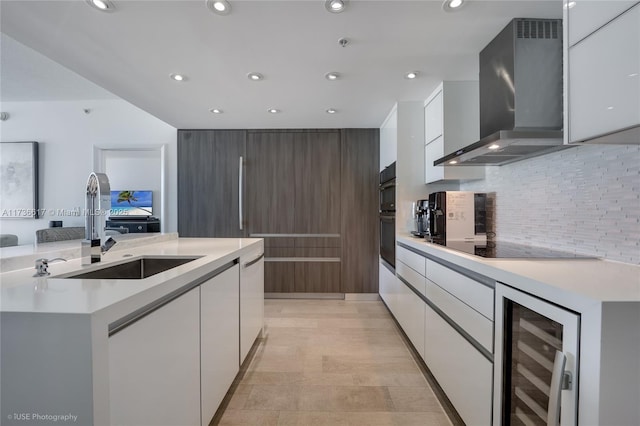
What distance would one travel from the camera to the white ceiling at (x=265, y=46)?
5.30 feet

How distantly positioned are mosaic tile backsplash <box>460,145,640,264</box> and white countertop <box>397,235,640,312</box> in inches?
6.4

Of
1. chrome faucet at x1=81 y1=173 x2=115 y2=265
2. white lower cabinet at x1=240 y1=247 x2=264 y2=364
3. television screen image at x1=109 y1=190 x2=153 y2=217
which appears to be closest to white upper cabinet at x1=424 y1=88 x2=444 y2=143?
white lower cabinet at x1=240 y1=247 x2=264 y2=364

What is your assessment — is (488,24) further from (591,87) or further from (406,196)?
A: (406,196)

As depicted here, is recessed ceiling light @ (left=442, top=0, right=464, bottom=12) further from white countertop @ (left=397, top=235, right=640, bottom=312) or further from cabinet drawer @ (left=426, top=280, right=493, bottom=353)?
cabinet drawer @ (left=426, top=280, right=493, bottom=353)

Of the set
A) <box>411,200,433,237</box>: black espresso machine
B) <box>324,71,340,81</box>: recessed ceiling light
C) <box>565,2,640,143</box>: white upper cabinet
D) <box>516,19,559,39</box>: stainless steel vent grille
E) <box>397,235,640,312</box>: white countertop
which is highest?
<box>324,71,340,81</box>: recessed ceiling light

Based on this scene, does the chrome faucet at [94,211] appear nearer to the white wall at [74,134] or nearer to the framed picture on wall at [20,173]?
the white wall at [74,134]

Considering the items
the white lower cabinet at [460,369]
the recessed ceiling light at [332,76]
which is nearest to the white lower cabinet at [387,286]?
the white lower cabinet at [460,369]

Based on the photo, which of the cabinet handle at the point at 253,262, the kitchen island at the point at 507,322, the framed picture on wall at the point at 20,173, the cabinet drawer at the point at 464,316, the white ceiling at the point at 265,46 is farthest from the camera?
the framed picture on wall at the point at 20,173

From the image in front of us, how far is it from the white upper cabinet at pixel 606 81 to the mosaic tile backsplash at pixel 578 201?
0.92 feet

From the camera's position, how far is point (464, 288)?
4.91 feet

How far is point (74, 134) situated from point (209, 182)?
2.29 m

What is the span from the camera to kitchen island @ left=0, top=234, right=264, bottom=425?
66 cm

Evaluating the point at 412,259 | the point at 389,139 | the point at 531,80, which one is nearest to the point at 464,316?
the point at 412,259

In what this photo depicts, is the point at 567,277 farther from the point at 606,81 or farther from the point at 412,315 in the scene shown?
the point at 412,315
